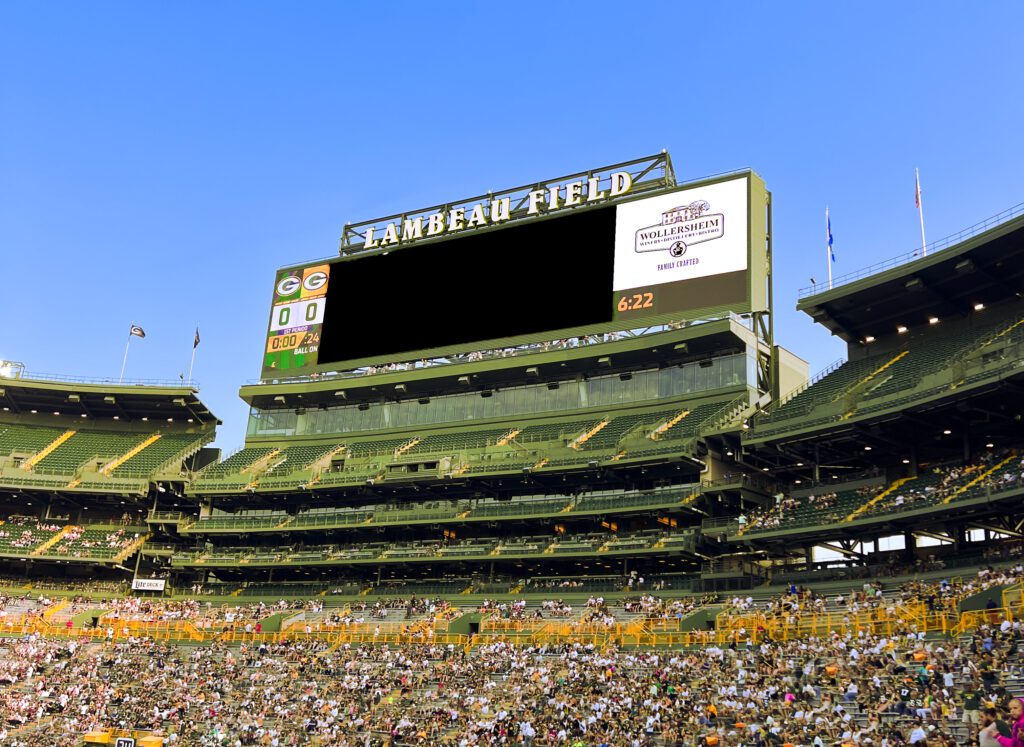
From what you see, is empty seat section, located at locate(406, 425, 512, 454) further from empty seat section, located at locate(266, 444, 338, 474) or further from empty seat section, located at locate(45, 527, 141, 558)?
empty seat section, located at locate(45, 527, 141, 558)

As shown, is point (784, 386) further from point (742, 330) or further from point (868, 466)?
point (868, 466)

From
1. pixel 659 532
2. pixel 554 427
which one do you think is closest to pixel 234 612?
pixel 554 427

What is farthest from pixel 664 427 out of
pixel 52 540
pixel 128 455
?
pixel 52 540

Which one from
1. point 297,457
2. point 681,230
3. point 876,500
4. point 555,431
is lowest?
point 876,500

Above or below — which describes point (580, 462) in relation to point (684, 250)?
below

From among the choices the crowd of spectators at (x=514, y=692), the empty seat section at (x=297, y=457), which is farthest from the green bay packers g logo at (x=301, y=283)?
the crowd of spectators at (x=514, y=692)

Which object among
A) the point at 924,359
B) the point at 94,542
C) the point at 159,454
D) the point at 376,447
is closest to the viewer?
the point at 924,359

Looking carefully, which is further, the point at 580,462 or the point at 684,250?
the point at 684,250

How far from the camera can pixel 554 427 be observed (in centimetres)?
5797

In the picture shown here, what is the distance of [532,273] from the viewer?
59.1 meters

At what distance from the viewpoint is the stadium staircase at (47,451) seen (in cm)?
6909

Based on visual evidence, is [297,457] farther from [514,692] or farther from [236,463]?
[514,692]

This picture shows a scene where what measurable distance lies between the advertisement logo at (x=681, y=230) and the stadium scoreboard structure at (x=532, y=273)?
0.06m

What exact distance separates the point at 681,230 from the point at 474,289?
13.3 metres
